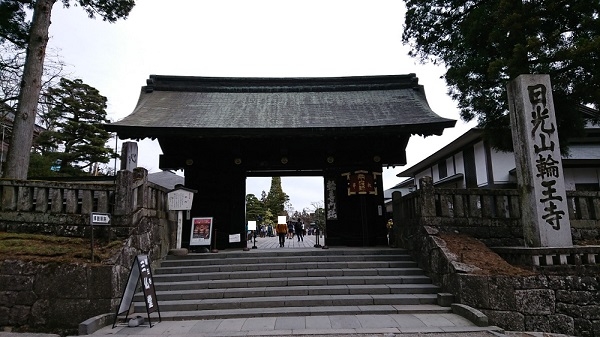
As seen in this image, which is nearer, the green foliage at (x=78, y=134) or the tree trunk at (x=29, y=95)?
the tree trunk at (x=29, y=95)

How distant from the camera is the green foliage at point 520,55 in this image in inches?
319

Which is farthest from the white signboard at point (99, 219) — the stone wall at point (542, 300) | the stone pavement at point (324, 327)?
the stone wall at point (542, 300)

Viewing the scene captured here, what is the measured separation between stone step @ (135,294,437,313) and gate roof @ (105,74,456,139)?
506 cm

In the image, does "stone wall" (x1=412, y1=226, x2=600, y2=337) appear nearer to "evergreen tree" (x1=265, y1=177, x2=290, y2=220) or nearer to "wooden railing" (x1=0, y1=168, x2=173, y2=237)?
"wooden railing" (x1=0, y1=168, x2=173, y2=237)

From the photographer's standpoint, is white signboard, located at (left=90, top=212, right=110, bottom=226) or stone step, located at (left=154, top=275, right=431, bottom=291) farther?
stone step, located at (left=154, top=275, right=431, bottom=291)

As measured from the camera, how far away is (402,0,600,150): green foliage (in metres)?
8.09

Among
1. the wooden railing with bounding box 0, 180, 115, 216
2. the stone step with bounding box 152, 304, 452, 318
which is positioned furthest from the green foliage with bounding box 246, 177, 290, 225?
the stone step with bounding box 152, 304, 452, 318

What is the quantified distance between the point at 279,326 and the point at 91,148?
22910mm

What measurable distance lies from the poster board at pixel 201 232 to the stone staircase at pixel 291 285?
2.73 ft

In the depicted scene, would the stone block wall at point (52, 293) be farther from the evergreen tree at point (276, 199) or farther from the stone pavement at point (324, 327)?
the evergreen tree at point (276, 199)

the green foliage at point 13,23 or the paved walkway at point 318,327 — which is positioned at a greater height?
the green foliage at point 13,23

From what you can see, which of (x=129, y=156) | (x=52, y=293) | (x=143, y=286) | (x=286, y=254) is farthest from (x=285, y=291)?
(x=129, y=156)

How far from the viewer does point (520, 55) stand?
8055mm

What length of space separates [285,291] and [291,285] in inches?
16.6
